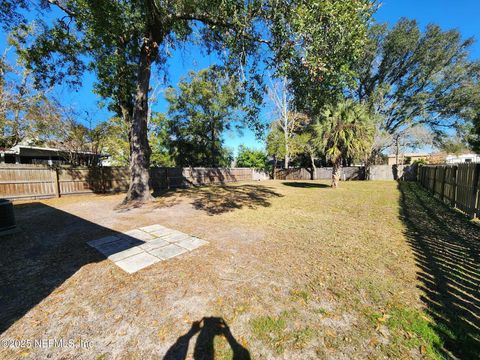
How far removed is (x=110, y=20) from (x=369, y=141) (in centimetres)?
1304

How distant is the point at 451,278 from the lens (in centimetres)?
265

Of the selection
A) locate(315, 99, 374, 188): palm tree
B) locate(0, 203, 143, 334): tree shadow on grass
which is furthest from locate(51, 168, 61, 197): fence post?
locate(315, 99, 374, 188): palm tree

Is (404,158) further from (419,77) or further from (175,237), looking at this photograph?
(175,237)

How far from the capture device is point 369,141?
12.0m

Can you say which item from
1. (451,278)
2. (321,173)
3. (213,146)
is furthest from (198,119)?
(451,278)

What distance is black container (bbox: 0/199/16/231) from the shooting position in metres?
4.44

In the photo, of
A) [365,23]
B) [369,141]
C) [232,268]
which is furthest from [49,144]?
[369,141]

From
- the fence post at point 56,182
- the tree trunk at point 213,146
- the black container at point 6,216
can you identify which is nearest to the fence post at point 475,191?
the black container at point 6,216

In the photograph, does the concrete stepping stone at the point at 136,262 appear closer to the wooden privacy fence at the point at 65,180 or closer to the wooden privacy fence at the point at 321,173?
the wooden privacy fence at the point at 65,180

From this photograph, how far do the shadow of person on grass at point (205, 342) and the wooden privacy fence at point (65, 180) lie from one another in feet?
36.7

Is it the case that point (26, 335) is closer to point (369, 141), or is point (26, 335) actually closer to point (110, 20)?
point (110, 20)

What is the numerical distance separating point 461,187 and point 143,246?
8650mm

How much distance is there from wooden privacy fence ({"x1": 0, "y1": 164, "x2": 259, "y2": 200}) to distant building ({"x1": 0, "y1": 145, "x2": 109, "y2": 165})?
3201 millimetres

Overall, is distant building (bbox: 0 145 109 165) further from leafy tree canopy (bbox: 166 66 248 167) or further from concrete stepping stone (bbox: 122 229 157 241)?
concrete stepping stone (bbox: 122 229 157 241)
